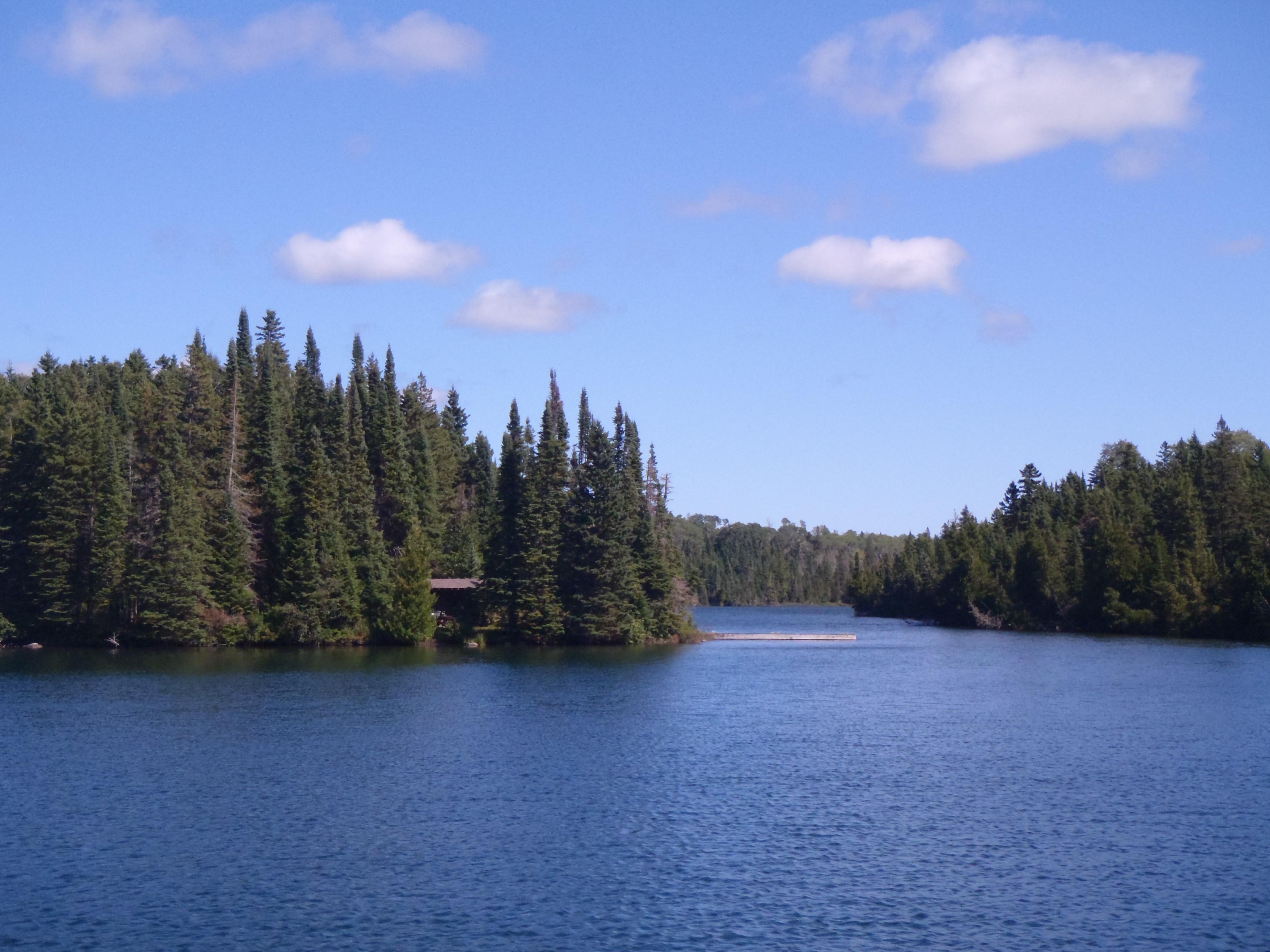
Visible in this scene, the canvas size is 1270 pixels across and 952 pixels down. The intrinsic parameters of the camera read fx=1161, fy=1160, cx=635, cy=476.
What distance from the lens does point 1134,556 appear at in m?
126

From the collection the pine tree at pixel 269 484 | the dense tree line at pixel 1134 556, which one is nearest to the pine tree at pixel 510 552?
the pine tree at pixel 269 484

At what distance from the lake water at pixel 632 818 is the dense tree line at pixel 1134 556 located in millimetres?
47052

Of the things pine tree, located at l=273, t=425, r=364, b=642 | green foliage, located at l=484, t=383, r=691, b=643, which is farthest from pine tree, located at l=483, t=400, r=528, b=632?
pine tree, located at l=273, t=425, r=364, b=642

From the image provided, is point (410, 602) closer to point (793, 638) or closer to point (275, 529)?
point (275, 529)

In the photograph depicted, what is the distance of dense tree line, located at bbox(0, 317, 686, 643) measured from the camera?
97250 mm

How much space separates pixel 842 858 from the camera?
30328 mm

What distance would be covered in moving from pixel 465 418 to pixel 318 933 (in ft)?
445

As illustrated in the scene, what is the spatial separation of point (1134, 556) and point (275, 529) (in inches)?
3509

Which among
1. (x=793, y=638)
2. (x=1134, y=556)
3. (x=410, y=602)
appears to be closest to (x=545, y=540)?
(x=410, y=602)

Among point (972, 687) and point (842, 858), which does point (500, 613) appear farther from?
point (842, 858)

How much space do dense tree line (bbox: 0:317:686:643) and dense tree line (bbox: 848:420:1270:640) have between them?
50453 millimetres

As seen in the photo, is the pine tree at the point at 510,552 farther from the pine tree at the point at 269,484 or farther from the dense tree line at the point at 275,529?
the pine tree at the point at 269,484

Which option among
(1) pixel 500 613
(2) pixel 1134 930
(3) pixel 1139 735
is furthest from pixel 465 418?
(2) pixel 1134 930

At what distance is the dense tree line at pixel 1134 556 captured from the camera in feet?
367
